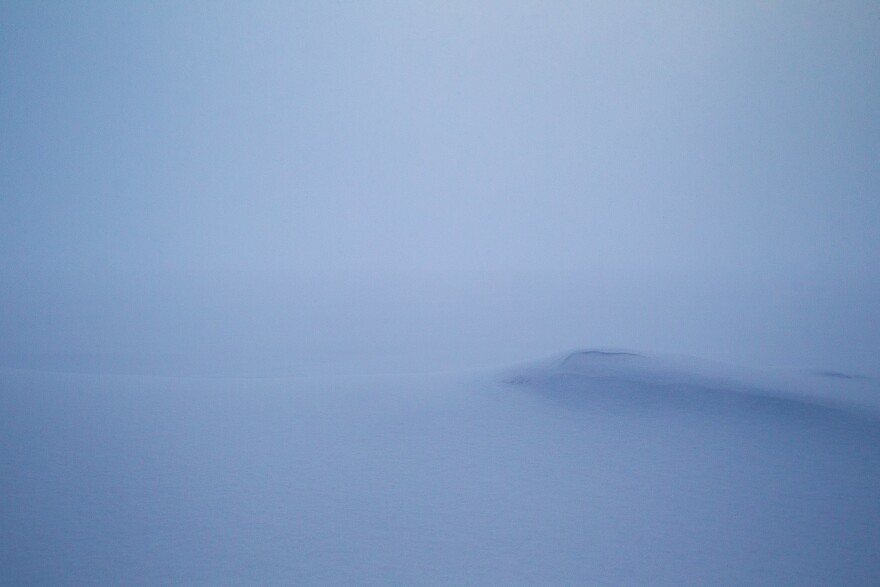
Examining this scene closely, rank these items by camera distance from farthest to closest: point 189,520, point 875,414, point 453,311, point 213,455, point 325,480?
1. point 453,311
2. point 875,414
3. point 213,455
4. point 325,480
5. point 189,520

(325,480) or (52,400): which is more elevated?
(52,400)

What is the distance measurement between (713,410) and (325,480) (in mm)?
7508

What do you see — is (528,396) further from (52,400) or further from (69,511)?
(52,400)

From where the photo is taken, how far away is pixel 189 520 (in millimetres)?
6762

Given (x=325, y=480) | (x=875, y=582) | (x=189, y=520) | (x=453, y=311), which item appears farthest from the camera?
(x=453, y=311)

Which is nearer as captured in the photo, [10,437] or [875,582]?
[875,582]

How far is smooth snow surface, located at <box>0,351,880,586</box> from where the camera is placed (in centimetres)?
597

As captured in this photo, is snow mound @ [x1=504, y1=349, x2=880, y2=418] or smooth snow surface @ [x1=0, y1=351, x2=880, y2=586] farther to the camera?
snow mound @ [x1=504, y1=349, x2=880, y2=418]

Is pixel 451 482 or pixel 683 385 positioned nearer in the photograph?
pixel 451 482

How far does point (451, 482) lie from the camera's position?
318 inches

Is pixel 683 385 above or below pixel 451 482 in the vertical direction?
above

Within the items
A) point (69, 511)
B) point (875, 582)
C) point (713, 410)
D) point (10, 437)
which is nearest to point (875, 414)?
point (713, 410)

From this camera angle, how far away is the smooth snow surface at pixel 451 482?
5.97 meters

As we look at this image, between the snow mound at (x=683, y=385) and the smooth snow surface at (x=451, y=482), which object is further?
the snow mound at (x=683, y=385)
